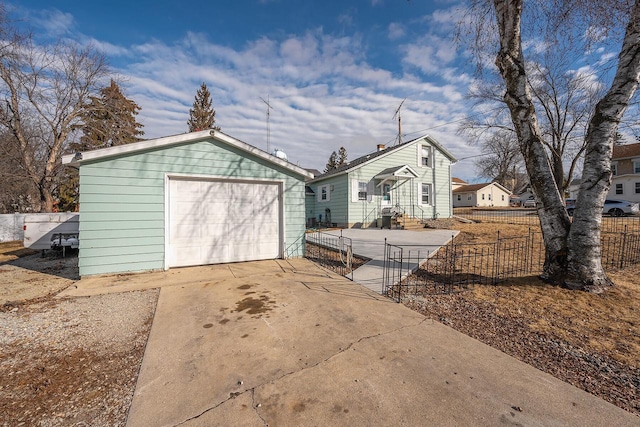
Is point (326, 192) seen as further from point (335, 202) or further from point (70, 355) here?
point (70, 355)

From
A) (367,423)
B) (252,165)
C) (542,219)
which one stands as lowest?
(367,423)

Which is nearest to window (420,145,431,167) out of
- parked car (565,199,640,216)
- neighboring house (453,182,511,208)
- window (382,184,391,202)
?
window (382,184,391,202)

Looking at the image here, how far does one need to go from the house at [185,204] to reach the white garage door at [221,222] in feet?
0.07

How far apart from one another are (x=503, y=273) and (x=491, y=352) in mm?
3618

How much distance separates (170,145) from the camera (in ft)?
20.5

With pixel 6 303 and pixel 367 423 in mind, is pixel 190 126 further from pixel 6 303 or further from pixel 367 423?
pixel 367 423

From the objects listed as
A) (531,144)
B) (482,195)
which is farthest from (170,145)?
(482,195)

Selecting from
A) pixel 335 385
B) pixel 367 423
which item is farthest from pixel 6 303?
pixel 367 423

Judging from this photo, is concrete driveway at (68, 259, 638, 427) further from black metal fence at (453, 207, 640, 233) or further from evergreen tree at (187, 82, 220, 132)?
evergreen tree at (187, 82, 220, 132)

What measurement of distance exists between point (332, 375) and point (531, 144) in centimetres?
551

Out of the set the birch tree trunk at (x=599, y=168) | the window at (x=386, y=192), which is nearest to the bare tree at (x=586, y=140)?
the birch tree trunk at (x=599, y=168)

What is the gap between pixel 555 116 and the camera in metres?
17.3

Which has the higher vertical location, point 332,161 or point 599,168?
point 332,161

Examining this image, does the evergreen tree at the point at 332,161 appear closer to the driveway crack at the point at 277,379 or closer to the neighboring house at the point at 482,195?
the neighboring house at the point at 482,195
